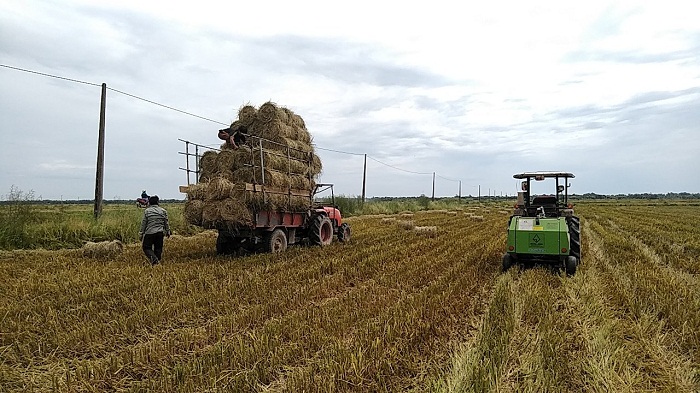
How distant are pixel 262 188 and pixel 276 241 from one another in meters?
1.70

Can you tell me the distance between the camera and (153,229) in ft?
30.8

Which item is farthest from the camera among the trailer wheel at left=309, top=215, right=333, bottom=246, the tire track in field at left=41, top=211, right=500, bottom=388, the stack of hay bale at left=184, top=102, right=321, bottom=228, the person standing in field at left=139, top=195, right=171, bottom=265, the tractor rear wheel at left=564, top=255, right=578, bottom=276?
the trailer wheel at left=309, top=215, right=333, bottom=246

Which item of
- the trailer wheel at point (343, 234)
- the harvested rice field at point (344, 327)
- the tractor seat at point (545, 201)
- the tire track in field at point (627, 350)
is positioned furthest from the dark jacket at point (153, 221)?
the tractor seat at point (545, 201)

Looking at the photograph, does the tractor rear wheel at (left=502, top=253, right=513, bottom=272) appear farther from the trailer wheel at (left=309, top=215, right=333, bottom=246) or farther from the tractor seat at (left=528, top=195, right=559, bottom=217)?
the trailer wheel at (left=309, top=215, right=333, bottom=246)

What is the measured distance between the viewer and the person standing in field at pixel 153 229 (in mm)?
9312

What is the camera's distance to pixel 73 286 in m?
6.81

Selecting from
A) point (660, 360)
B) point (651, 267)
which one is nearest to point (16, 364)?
point (660, 360)

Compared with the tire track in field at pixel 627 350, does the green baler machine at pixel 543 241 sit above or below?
above

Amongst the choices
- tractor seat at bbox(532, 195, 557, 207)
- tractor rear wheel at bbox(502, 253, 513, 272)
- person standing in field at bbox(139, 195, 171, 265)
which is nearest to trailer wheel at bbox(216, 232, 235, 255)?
person standing in field at bbox(139, 195, 171, 265)

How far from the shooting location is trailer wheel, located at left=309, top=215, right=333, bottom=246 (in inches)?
483

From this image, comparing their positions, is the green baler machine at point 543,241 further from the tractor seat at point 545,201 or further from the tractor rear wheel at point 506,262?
the tractor seat at point 545,201

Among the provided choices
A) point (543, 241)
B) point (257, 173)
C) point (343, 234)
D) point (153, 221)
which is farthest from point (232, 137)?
point (543, 241)

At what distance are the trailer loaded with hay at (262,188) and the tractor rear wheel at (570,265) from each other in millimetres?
6434

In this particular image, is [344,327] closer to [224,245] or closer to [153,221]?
[153,221]
